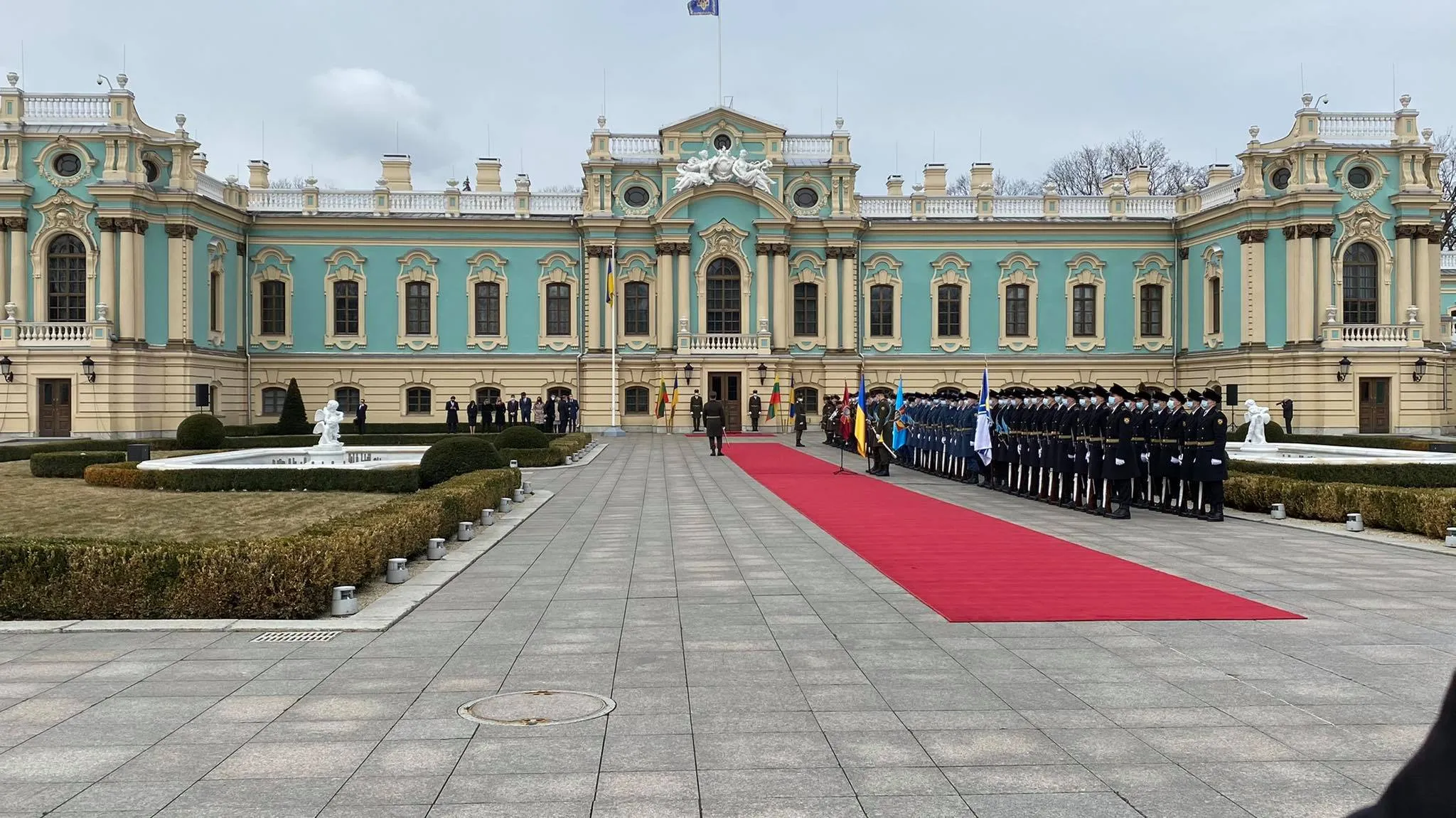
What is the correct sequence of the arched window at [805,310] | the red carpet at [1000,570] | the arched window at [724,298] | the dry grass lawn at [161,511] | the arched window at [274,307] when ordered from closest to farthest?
the red carpet at [1000,570], the dry grass lawn at [161,511], the arched window at [274,307], the arched window at [724,298], the arched window at [805,310]

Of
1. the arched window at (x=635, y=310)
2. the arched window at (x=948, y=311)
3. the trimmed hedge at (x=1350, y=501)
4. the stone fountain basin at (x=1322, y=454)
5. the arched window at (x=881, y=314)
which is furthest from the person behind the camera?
the arched window at (x=948, y=311)

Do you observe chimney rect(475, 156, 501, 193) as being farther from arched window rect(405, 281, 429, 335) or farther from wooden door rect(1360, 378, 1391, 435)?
wooden door rect(1360, 378, 1391, 435)

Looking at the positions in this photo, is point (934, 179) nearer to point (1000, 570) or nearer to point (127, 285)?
point (127, 285)

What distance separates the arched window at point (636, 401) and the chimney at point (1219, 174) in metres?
25.9

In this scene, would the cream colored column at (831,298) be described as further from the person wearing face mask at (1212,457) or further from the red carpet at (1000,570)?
the person wearing face mask at (1212,457)

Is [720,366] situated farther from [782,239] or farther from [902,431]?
[902,431]

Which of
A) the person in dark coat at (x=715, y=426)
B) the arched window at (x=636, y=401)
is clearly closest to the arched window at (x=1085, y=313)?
the arched window at (x=636, y=401)

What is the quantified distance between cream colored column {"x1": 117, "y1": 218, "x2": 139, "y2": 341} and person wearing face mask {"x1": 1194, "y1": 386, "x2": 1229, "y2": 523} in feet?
120

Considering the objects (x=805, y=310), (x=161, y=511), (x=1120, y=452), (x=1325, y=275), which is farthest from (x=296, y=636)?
(x=1325, y=275)

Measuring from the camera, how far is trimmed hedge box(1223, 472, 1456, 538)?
45.4 feet

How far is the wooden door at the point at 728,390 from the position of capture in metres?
47.1

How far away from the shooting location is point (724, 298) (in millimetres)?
48281

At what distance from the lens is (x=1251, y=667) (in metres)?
7.28

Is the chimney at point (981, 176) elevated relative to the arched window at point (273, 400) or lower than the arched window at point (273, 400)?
elevated
